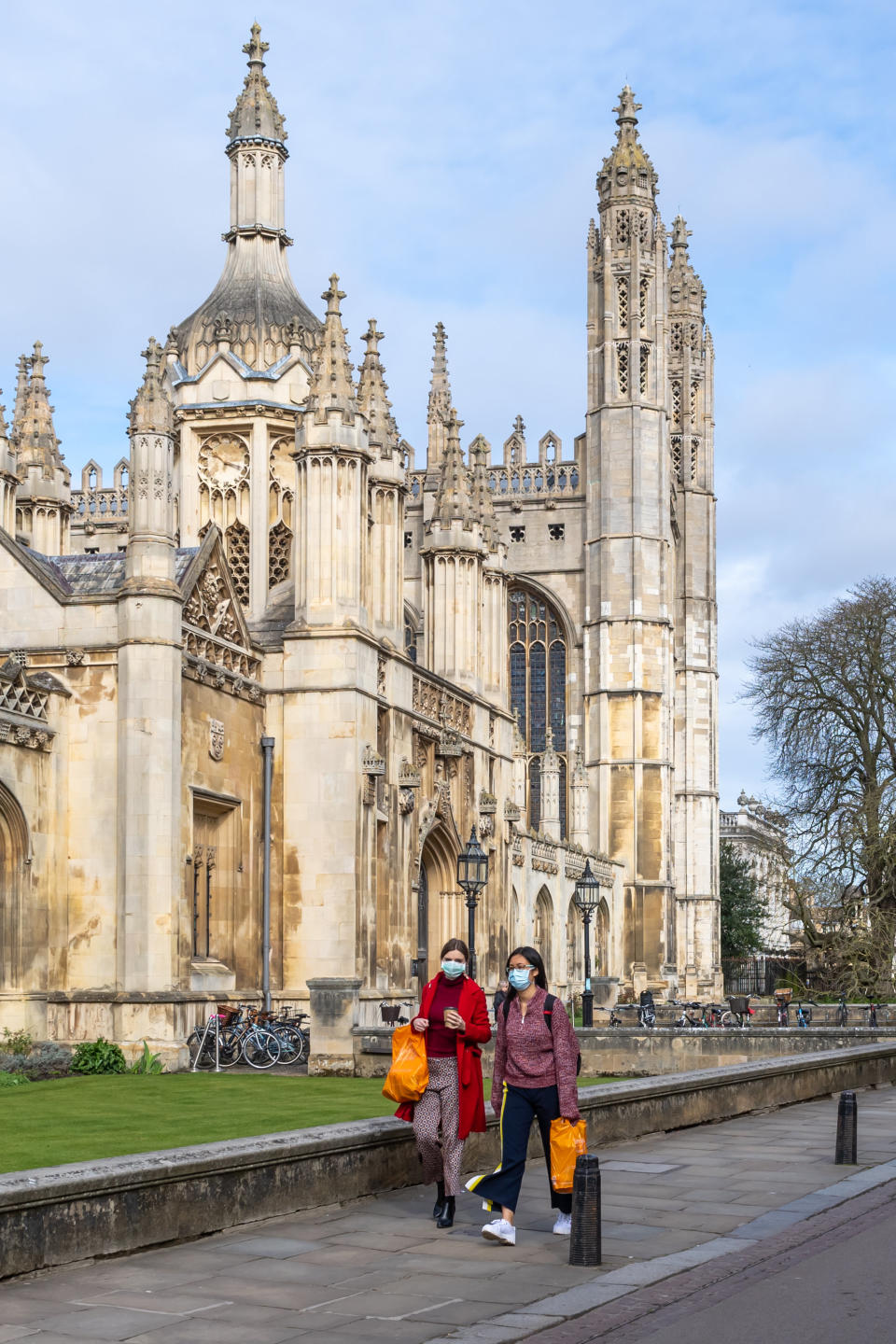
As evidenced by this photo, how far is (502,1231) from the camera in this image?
8.98 meters

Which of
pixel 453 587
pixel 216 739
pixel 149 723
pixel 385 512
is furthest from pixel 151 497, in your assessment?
pixel 453 587

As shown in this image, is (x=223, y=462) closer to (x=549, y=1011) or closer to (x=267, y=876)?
(x=267, y=876)

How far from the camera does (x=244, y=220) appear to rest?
1308 inches

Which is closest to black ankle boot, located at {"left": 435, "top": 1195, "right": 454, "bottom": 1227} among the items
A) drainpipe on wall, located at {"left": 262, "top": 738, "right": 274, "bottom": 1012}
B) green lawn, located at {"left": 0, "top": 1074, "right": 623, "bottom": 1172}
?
green lawn, located at {"left": 0, "top": 1074, "right": 623, "bottom": 1172}

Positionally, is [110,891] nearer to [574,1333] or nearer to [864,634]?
[574,1333]

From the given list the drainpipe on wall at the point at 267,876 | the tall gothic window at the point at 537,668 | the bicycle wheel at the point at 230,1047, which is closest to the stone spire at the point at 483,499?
the drainpipe on wall at the point at 267,876

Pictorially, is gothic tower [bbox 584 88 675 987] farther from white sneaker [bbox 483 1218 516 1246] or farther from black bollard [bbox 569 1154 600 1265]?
black bollard [bbox 569 1154 600 1265]

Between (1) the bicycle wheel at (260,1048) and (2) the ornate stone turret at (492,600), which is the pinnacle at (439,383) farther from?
(1) the bicycle wheel at (260,1048)

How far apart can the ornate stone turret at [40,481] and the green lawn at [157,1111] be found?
1070 centimetres

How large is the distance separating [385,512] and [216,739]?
6.15m

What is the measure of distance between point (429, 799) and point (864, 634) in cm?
1966

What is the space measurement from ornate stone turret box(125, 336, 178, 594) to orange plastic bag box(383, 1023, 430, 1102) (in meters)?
14.0

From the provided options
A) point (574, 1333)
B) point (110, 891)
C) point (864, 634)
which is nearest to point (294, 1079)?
point (110, 891)

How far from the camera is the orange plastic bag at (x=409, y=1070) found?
9.66 metres
